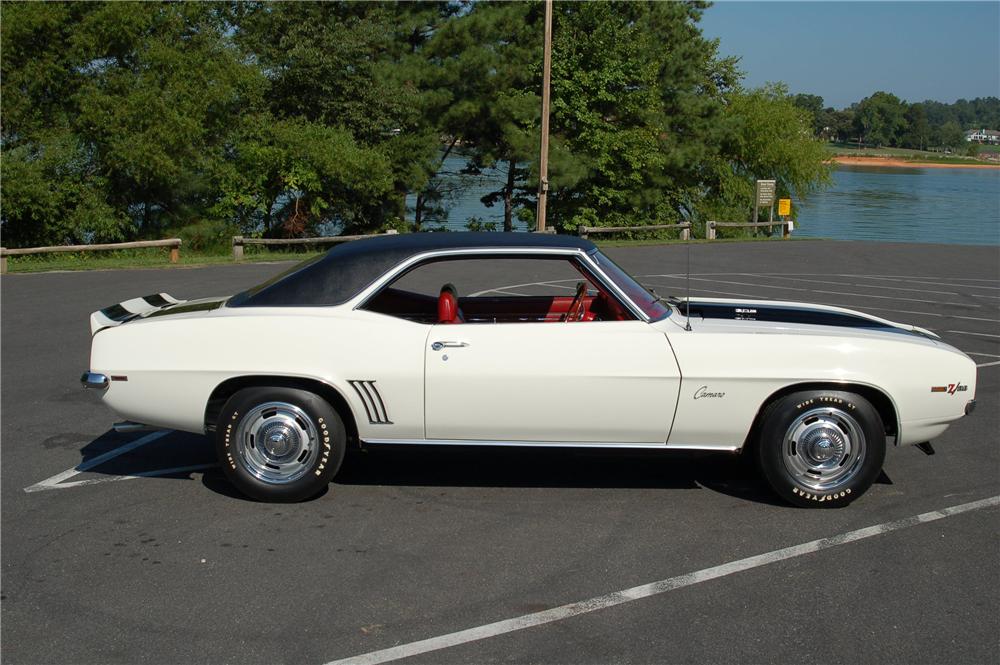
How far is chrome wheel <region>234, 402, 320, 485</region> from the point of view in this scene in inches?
211

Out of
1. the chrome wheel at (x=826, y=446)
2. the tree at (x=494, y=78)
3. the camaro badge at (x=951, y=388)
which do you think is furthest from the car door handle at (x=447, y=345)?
the tree at (x=494, y=78)

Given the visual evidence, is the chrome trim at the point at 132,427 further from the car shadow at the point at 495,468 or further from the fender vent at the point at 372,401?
the fender vent at the point at 372,401

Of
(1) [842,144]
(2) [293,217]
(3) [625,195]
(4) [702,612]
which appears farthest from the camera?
(1) [842,144]

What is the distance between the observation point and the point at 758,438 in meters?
5.39

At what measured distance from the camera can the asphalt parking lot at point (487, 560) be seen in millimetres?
3857

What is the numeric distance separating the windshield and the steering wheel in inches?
11.0

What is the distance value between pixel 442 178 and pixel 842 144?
12260cm

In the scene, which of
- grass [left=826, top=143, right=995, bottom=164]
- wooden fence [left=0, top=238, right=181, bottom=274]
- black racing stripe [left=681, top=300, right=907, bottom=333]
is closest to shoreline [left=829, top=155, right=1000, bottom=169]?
grass [left=826, top=143, right=995, bottom=164]

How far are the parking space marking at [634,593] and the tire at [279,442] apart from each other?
172 cm

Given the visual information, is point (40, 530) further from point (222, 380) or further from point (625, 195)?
point (625, 195)

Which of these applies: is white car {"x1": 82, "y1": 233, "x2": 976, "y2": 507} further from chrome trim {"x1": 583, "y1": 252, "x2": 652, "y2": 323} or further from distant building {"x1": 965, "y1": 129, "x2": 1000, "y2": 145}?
distant building {"x1": 965, "y1": 129, "x2": 1000, "y2": 145}

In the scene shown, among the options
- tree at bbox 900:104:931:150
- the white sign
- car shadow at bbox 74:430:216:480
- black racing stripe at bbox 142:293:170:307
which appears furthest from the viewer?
tree at bbox 900:104:931:150

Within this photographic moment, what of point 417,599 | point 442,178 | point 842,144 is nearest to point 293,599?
point 417,599

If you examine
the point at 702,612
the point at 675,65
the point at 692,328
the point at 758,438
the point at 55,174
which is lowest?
the point at 702,612
